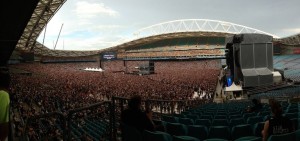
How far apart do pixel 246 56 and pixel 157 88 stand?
31.2 feet

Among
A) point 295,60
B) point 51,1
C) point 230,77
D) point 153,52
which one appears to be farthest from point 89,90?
point 153,52

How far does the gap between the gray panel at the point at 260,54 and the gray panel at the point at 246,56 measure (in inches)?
16.6

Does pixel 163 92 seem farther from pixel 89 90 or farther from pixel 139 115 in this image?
pixel 139 115

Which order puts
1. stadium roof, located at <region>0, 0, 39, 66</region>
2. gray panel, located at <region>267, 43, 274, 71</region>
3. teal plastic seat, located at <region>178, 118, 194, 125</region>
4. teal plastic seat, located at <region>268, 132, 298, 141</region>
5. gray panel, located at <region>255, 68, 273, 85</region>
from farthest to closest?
gray panel, located at <region>267, 43, 274, 71</region> < gray panel, located at <region>255, 68, 273, 85</region> < stadium roof, located at <region>0, 0, 39, 66</region> < teal plastic seat, located at <region>178, 118, 194, 125</region> < teal plastic seat, located at <region>268, 132, 298, 141</region>

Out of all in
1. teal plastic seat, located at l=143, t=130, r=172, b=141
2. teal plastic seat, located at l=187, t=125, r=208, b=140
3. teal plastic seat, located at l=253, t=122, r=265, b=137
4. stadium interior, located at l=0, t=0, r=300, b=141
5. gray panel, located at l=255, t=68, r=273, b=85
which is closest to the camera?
teal plastic seat, located at l=143, t=130, r=172, b=141

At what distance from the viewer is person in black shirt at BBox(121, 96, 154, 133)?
4793 mm

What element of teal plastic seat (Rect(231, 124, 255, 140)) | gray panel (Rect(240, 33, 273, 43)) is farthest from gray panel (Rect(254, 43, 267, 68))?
teal plastic seat (Rect(231, 124, 255, 140))

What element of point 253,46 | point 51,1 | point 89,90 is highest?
point 51,1

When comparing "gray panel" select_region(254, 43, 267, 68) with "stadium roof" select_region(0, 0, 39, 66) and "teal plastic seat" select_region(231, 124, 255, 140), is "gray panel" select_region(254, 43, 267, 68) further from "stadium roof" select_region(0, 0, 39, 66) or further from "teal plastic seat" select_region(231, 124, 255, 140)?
"teal plastic seat" select_region(231, 124, 255, 140)

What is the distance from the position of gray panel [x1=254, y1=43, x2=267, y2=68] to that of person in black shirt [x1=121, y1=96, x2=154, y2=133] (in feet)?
80.7

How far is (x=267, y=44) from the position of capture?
89.8 feet

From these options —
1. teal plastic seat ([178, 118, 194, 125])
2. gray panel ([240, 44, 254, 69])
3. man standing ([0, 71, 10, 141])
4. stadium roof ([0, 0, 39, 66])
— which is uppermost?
stadium roof ([0, 0, 39, 66])

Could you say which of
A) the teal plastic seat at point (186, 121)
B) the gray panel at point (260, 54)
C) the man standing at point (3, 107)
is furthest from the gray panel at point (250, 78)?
the man standing at point (3, 107)

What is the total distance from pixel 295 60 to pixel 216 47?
1007 inches
